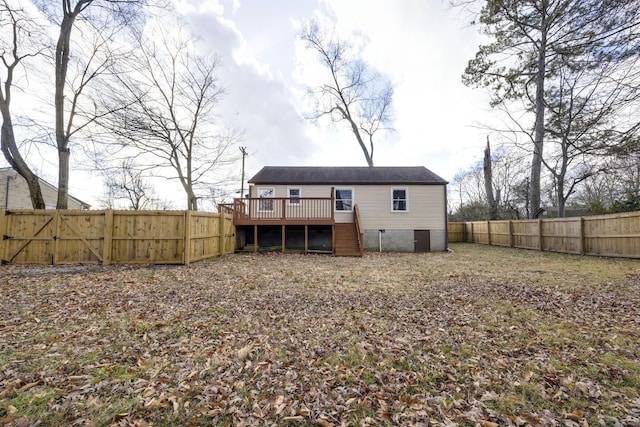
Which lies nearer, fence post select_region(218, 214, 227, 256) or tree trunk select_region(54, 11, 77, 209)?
tree trunk select_region(54, 11, 77, 209)

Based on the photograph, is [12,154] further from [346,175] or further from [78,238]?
[346,175]

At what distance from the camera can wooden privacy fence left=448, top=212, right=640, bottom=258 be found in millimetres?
8734

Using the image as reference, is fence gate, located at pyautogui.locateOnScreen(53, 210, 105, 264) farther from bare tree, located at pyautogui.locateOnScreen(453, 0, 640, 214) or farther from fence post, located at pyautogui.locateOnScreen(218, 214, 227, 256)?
bare tree, located at pyautogui.locateOnScreen(453, 0, 640, 214)

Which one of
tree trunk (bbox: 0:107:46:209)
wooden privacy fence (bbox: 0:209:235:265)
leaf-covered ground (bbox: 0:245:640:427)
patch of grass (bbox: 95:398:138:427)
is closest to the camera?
patch of grass (bbox: 95:398:138:427)

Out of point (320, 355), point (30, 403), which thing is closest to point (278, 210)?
point (320, 355)

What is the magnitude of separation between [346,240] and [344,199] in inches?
115

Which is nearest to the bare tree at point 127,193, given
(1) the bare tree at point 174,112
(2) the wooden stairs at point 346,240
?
(1) the bare tree at point 174,112

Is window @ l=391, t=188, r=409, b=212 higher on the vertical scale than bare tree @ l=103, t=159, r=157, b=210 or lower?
lower

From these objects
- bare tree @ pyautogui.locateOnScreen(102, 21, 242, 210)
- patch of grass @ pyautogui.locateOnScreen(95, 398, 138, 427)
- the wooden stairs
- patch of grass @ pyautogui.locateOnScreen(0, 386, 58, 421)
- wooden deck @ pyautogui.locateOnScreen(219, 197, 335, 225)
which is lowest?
patch of grass @ pyautogui.locateOnScreen(95, 398, 138, 427)

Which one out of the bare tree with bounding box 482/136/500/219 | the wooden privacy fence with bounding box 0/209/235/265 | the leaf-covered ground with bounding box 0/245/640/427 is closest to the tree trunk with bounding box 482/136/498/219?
the bare tree with bounding box 482/136/500/219

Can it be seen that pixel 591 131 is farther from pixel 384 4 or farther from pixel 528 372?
pixel 528 372

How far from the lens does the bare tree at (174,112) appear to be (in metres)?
13.9

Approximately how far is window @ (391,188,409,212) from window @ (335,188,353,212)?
7.78 feet

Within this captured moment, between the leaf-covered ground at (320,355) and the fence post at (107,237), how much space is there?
2.51 metres
